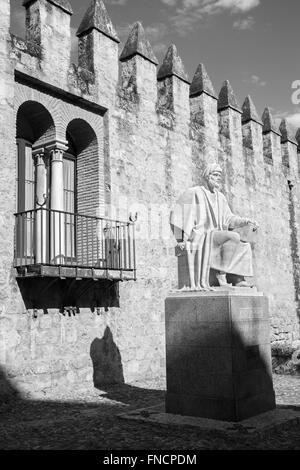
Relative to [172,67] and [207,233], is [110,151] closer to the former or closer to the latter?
[172,67]

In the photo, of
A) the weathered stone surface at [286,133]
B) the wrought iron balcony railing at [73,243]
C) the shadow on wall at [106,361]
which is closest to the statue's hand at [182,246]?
the wrought iron balcony railing at [73,243]

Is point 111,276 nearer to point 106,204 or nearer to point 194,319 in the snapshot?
point 106,204

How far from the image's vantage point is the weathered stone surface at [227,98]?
613 inches

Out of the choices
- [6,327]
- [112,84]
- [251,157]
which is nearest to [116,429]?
[6,327]

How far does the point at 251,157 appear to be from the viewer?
1642 cm

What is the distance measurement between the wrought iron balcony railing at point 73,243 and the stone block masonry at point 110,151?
30 centimetres

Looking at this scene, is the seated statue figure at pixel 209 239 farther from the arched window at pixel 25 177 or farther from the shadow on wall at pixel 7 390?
the arched window at pixel 25 177

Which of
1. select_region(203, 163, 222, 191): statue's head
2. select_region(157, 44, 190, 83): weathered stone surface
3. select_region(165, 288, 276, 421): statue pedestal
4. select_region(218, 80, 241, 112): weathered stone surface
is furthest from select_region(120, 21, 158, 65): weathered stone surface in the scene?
select_region(165, 288, 276, 421): statue pedestal

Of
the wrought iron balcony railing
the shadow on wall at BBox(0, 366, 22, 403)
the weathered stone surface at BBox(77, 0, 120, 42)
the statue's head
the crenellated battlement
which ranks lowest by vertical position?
the shadow on wall at BBox(0, 366, 22, 403)

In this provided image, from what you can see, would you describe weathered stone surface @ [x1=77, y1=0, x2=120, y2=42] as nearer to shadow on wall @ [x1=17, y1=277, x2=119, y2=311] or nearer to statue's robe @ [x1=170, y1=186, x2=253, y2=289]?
shadow on wall @ [x1=17, y1=277, x2=119, y2=311]

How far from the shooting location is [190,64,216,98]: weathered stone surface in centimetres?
1444

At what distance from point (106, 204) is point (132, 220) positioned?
2.47 feet

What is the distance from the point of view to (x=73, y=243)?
10.7 m

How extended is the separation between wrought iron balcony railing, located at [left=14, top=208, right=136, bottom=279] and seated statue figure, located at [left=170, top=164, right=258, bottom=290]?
2603 millimetres
